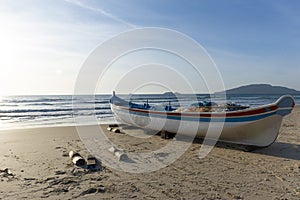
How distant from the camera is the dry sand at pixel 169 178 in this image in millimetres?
4508

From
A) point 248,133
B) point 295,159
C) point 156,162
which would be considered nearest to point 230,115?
point 248,133

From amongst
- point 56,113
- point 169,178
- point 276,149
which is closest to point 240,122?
point 276,149

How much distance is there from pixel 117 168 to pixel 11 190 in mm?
2258

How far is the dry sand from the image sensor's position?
4.51 metres

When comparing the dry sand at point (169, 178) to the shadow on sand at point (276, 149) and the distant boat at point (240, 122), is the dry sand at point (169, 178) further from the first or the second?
the distant boat at point (240, 122)

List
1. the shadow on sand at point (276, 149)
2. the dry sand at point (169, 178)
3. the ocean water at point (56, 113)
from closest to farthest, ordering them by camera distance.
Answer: the dry sand at point (169, 178) < the shadow on sand at point (276, 149) < the ocean water at point (56, 113)

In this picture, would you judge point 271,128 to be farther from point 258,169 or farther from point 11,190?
point 11,190

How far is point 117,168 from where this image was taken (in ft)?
20.0

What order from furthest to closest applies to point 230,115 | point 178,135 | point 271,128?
point 178,135 → point 230,115 → point 271,128

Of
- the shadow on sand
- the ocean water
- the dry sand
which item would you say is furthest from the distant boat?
the ocean water

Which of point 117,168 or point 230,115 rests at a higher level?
point 230,115

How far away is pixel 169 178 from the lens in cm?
538

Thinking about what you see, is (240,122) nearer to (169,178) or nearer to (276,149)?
(276,149)

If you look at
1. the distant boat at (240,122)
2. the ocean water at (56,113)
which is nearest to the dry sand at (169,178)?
the distant boat at (240,122)
